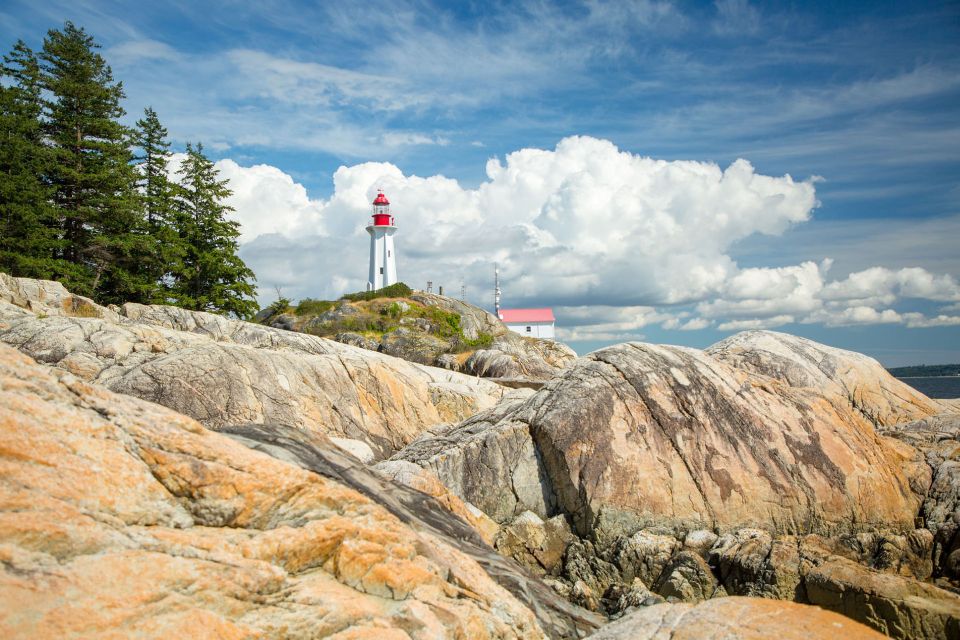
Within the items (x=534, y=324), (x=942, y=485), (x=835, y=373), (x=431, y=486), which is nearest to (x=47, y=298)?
(x=431, y=486)

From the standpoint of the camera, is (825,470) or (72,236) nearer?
(825,470)

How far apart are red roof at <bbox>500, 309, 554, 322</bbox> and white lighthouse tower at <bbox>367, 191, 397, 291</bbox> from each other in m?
32.4

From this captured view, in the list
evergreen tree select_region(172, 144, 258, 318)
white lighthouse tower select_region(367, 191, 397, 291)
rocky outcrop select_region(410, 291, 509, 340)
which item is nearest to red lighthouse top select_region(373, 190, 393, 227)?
white lighthouse tower select_region(367, 191, 397, 291)

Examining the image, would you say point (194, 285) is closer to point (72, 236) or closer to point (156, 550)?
point (72, 236)

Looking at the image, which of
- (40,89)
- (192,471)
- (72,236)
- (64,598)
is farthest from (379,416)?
(40,89)

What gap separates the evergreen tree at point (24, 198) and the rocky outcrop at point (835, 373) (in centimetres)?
→ 3711

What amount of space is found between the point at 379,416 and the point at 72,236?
29.1 metres

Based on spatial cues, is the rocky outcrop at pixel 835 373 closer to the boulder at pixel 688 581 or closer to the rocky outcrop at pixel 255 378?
the boulder at pixel 688 581

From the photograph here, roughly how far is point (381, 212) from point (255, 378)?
66.9 metres

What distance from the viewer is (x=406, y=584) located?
7.13 metres

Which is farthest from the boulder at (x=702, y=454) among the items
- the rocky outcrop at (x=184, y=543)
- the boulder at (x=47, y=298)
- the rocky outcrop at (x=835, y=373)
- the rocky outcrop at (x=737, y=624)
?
the boulder at (x=47, y=298)

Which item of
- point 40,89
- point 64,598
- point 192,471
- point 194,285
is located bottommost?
point 64,598

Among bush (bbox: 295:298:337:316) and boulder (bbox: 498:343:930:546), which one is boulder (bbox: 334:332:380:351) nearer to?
bush (bbox: 295:298:337:316)

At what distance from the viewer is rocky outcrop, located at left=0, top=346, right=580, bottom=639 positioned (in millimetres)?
4930
